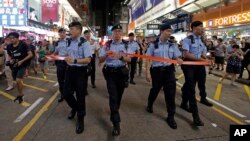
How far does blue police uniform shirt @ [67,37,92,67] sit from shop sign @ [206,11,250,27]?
9259mm

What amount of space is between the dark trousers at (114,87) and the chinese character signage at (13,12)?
13.8m

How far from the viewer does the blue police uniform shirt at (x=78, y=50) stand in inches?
218

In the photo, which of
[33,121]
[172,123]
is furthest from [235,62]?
[33,121]

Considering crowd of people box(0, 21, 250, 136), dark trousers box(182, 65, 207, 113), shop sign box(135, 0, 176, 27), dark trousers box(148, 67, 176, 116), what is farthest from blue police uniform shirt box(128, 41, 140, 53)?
shop sign box(135, 0, 176, 27)

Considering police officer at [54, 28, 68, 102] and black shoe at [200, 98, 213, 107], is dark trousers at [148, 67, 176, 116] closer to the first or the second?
black shoe at [200, 98, 213, 107]

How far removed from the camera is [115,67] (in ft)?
18.5

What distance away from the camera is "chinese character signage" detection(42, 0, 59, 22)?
78.3ft

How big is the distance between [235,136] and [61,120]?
3.48 m

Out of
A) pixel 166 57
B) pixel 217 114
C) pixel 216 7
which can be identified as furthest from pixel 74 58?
pixel 216 7

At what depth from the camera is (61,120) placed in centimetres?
639

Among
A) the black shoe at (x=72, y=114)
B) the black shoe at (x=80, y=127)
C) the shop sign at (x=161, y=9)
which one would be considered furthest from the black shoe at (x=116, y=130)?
the shop sign at (x=161, y=9)

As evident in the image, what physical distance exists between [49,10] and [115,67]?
19612 mm

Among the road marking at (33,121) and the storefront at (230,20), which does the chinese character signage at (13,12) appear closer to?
the storefront at (230,20)

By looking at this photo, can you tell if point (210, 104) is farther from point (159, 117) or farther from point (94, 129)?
point (94, 129)
